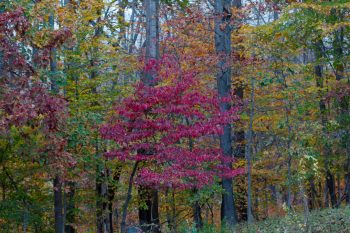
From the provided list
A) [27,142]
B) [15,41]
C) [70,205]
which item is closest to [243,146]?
[70,205]

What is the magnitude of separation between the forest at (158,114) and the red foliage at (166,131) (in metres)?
0.03

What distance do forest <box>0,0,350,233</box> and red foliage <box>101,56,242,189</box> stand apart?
0.03 m

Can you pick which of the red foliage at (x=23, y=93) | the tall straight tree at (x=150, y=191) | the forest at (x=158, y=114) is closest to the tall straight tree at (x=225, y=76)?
the forest at (x=158, y=114)

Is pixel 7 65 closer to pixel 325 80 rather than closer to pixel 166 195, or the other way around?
pixel 166 195

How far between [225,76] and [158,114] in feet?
13.4

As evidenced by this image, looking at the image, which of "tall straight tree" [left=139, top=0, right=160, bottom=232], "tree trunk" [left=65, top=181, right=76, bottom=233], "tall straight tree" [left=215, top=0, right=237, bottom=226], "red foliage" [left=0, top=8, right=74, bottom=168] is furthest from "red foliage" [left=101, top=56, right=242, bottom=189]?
"tree trunk" [left=65, top=181, right=76, bottom=233]

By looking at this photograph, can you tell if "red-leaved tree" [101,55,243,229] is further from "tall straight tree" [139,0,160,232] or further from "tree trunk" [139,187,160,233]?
"tree trunk" [139,187,160,233]

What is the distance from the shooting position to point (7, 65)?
8172 mm

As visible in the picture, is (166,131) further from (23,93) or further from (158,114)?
(23,93)

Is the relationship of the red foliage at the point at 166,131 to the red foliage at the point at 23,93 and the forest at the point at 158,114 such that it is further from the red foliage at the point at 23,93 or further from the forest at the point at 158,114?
the red foliage at the point at 23,93

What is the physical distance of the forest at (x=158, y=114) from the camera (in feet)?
27.7

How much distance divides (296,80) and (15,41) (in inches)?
329

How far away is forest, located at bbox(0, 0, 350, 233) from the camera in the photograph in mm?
8430

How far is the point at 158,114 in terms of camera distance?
9766 millimetres
